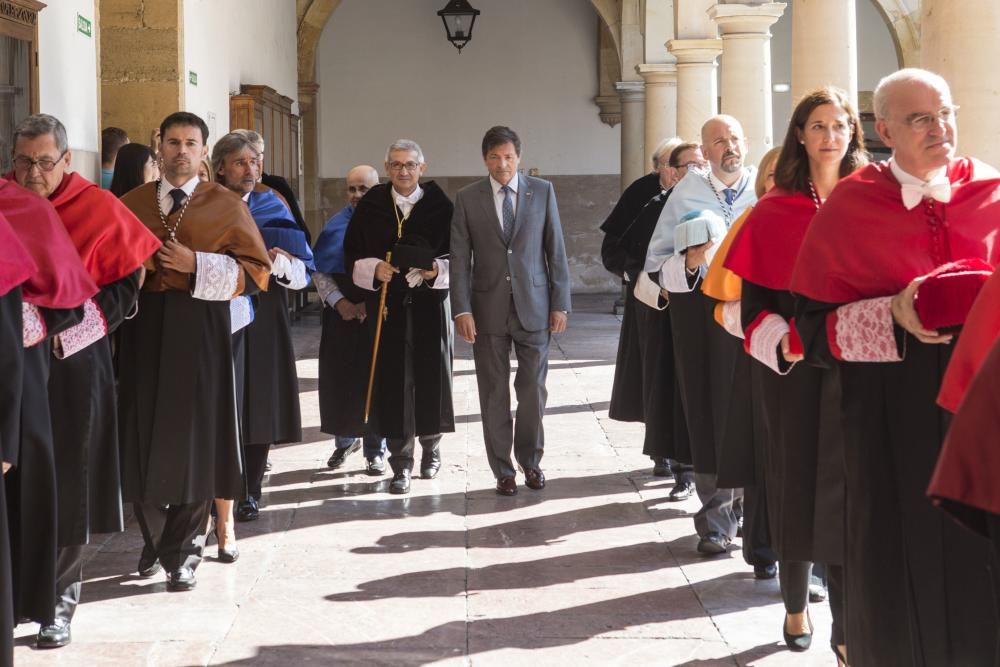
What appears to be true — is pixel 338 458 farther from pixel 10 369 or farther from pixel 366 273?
pixel 10 369

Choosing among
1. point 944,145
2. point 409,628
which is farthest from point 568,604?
point 944,145

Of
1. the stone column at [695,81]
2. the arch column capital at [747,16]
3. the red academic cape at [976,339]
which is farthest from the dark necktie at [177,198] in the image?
the stone column at [695,81]

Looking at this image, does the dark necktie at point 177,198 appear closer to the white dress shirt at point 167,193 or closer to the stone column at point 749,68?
Answer: the white dress shirt at point 167,193

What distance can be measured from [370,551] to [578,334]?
10607 millimetres

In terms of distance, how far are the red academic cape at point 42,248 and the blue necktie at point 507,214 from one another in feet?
10.6

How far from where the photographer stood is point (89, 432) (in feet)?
16.4

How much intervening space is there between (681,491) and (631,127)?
46.3 ft

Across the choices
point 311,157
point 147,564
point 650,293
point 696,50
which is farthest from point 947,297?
point 311,157

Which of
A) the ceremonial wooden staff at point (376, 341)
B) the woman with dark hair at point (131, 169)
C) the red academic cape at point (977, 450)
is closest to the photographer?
the red academic cape at point (977, 450)

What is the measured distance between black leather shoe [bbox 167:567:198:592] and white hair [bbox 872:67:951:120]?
126 inches

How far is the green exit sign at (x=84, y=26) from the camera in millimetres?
8352

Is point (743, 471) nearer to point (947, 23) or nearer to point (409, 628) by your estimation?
point (409, 628)

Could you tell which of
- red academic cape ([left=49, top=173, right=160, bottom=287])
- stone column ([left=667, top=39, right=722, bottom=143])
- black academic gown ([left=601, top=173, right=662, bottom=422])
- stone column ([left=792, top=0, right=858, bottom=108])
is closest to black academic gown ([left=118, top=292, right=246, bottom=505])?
red academic cape ([left=49, top=173, right=160, bottom=287])

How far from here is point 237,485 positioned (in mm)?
5680
